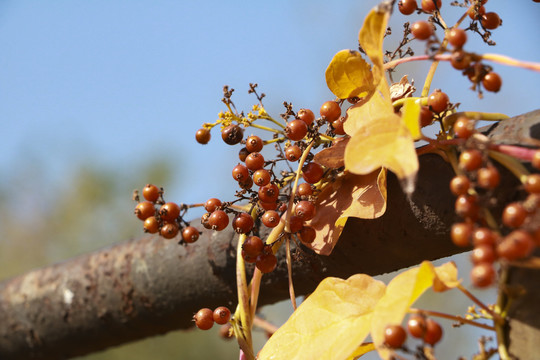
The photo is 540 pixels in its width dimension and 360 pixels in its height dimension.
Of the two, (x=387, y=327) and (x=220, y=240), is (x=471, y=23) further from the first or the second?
(x=220, y=240)

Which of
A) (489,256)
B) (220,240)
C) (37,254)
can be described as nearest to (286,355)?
(489,256)

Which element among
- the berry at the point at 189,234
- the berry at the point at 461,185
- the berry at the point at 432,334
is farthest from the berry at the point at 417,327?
the berry at the point at 189,234

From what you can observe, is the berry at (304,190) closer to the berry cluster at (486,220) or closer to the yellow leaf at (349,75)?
→ the yellow leaf at (349,75)

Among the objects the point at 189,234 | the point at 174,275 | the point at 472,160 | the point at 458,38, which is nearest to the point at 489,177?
the point at 472,160

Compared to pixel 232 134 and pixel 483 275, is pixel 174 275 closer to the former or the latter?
pixel 232 134

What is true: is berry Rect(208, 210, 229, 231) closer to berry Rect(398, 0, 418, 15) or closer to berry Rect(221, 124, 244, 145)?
berry Rect(221, 124, 244, 145)

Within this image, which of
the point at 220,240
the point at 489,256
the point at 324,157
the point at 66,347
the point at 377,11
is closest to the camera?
the point at 489,256

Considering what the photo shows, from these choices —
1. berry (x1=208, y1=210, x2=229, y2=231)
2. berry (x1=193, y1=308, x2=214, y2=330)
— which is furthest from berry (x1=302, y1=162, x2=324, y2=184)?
berry (x1=193, y1=308, x2=214, y2=330)

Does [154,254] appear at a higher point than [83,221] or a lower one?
higher

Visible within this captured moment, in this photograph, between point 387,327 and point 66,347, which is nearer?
point 387,327
